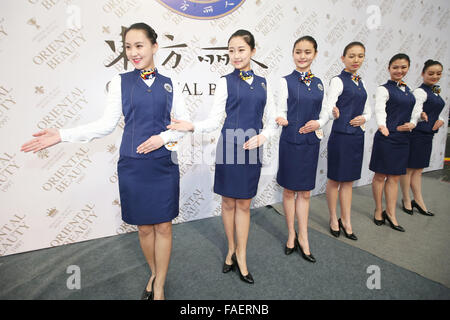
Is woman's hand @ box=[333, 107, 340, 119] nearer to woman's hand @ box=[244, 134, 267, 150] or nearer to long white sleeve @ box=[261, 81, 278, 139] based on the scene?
long white sleeve @ box=[261, 81, 278, 139]

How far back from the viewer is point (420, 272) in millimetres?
1839

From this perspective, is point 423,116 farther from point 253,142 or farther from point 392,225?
point 253,142

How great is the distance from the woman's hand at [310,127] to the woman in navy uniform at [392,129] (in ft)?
2.92

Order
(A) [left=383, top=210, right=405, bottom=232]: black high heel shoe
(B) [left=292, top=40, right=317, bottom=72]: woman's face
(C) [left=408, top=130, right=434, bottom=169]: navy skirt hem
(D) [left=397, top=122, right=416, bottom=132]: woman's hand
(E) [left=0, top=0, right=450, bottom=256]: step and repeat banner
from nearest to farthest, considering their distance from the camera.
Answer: (B) [left=292, top=40, right=317, bottom=72]: woman's face → (E) [left=0, top=0, right=450, bottom=256]: step and repeat banner → (D) [left=397, top=122, right=416, bottom=132]: woman's hand → (A) [left=383, top=210, right=405, bottom=232]: black high heel shoe → (C) [left=408, top=130, right=434, bottom=169]: navy skirt hem


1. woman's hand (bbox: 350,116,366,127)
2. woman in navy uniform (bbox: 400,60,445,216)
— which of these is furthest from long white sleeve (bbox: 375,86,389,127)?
woman in navy uniform (bbox: 400,60,445,216)

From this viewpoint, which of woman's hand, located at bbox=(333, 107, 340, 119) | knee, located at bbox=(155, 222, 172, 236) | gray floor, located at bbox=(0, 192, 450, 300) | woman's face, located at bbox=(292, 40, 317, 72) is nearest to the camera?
knee, located at bbox=(155, 222, 172, 236)

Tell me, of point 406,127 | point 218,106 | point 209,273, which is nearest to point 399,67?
point 406,127

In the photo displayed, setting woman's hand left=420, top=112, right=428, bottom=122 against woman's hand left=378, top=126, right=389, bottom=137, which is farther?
woman's hand left=420, top=112, right=428, bottom=122

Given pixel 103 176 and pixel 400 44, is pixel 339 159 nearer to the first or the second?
pixel 103 176

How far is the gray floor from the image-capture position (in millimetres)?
1630

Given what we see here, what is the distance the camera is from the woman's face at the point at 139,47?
1279 millimetres

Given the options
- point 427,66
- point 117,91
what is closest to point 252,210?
point 117,91

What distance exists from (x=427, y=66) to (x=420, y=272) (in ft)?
6.78

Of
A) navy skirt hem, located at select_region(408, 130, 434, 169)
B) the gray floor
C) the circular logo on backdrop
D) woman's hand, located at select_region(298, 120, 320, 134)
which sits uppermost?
the circular logo on backdrop
